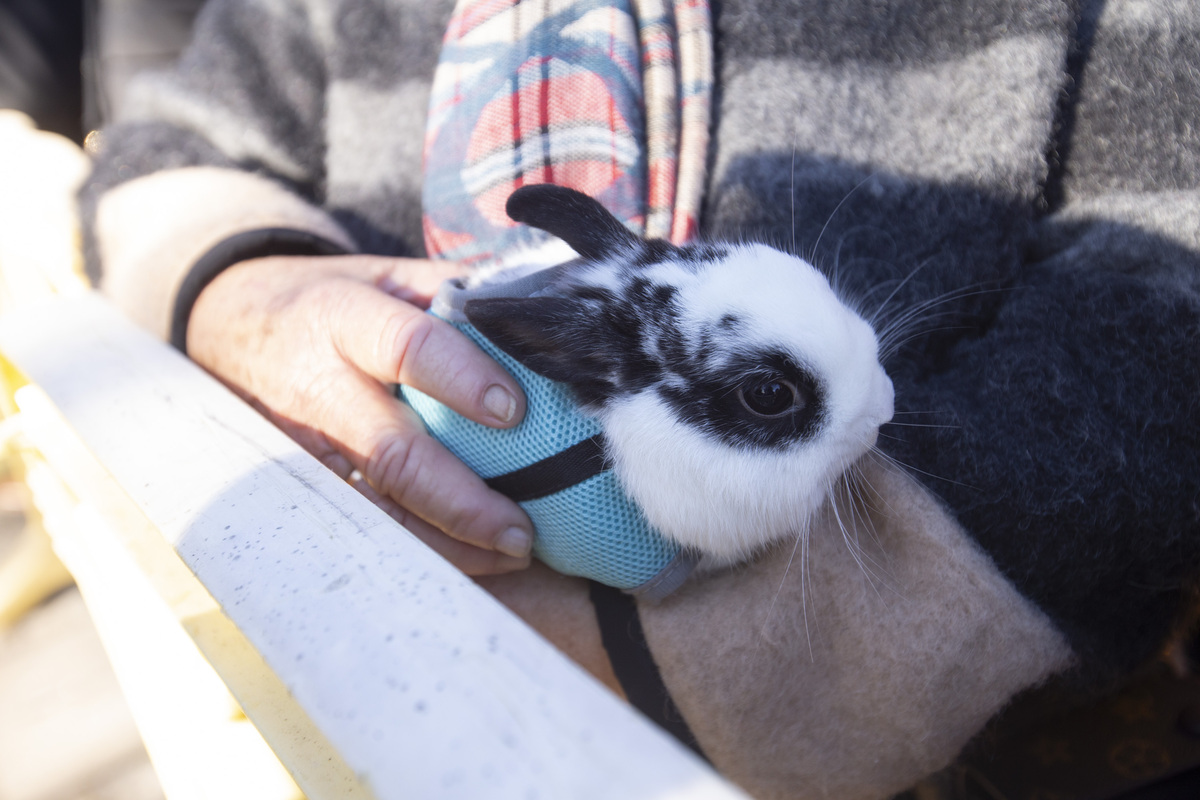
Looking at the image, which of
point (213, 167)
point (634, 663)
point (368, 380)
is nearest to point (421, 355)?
point (368, 380)

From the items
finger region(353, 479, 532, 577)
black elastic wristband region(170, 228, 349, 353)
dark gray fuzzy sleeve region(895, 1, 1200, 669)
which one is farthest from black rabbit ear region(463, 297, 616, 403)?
black elastic wristband region(170, 228, 349, 353)

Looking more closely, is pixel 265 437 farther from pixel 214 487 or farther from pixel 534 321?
pixel 534 321

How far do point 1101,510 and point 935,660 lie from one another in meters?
0.23

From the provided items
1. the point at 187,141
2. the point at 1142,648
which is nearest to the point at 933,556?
the point at 1142,648

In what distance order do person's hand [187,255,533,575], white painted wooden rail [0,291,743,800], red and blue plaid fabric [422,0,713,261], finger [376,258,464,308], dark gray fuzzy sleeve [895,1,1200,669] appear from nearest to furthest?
white painted wooden rail [0,291,743,800] → dark gray fuzzy sleeve [895,1,1200,669] → person's hand [187,255,533,575] → red and blue plaid fabric [422,0,713,261] → finger [376,258,464,308]

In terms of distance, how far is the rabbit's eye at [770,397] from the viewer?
0.75 m

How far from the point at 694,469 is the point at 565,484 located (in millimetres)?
150

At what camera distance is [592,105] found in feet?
3.17

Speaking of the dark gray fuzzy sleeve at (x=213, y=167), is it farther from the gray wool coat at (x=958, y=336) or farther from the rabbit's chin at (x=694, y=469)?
the rabbit's chin at (x=694, y=469)

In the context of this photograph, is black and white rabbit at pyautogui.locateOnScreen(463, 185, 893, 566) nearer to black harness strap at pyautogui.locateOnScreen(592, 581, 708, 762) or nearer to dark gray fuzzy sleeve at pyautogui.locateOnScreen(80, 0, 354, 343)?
black harness strap at pyautogui.locateOnScreen(592, 581, 708, 762)

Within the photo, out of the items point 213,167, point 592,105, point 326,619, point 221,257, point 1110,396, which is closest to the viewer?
point 326,619

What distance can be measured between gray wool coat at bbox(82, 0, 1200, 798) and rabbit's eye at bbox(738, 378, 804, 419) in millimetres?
145

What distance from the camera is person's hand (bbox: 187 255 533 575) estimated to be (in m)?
0.80

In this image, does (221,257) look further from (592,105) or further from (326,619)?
(326,619)
